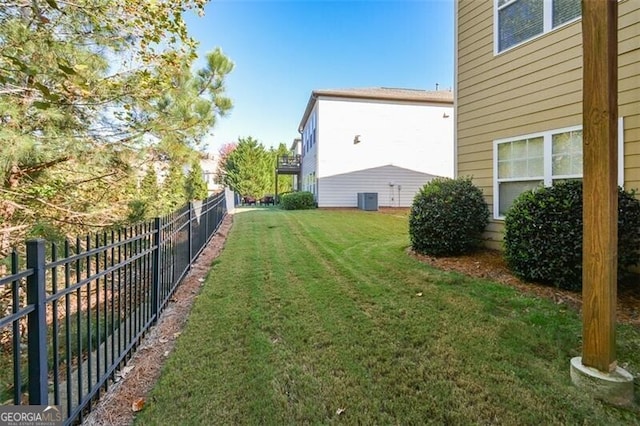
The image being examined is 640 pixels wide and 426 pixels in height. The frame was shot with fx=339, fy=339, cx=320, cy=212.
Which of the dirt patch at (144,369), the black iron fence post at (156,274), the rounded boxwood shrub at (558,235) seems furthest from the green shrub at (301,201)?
the black iron fence post at (156,274)

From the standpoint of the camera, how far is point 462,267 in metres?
5.67

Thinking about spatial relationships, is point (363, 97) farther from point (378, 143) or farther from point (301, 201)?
point (301, 201)

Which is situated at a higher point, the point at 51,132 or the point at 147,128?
the point at 147,128

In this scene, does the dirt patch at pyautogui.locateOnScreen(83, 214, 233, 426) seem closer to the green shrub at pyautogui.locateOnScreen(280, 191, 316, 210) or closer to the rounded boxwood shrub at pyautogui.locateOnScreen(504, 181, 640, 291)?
the rounded boxwood shrub at pyautogui.locateOnScreen(504, 181, 640, 291)

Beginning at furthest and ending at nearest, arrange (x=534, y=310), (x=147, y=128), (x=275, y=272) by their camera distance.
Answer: (x=275, y=272) → (x=147, y=128) → (x=534, y=310)

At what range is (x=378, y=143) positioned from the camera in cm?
1814

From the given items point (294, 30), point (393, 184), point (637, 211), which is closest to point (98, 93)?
point (637, 211)

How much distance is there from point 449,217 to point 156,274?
15.8 feet

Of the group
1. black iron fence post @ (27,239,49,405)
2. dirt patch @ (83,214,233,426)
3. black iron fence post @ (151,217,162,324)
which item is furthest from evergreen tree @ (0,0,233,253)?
A: black iron fence post @ (27,239,49,405)

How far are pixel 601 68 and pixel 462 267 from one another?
3.84 metres

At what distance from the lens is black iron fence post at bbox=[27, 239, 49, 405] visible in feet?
5.64

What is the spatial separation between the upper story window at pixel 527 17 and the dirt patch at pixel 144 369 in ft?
22.3

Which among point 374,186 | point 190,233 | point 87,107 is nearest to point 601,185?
point 87,107

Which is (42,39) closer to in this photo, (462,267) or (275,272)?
(275,272)
